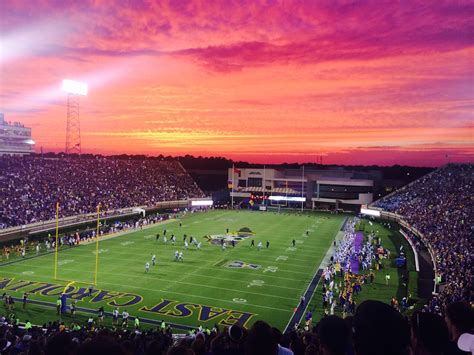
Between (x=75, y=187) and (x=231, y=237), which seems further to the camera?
(x=75, y=187)

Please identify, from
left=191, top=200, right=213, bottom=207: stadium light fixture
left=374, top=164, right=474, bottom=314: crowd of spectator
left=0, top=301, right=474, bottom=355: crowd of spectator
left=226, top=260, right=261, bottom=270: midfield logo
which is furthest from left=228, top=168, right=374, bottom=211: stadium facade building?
left=0, top=301, right=474, bottom=355: crowd of spectator

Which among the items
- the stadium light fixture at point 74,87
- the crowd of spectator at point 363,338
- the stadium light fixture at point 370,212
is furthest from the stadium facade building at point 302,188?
the crowd of spectator at point 363,338

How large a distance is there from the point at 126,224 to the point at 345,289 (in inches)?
1240

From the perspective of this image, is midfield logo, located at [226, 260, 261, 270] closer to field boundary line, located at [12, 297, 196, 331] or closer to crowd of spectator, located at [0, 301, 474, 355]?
field boundary line, located at [12, 297, 196, 331]

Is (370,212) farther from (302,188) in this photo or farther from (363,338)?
(363,338)

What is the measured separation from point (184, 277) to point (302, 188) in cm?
5996

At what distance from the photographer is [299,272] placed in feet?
104

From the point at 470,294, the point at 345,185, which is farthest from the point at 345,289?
the point at 345,185

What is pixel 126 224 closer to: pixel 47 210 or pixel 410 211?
pixel 47 210

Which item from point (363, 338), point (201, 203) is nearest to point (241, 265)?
point (363, 338)

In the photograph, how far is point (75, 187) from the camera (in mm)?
56562

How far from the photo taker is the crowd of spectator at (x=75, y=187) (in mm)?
44531

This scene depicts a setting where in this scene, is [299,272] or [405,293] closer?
[405,293]

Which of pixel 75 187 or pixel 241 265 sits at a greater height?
pixel 75 187
